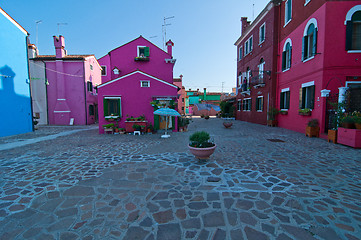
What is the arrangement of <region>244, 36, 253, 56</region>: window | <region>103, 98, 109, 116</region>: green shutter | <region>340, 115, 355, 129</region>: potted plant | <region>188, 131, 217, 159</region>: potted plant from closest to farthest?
<region>188, 131, 217, 159</region>: potted plant < <region>340, 115, 355, 129</region>: potted plant < <region>103, 98, 109, 116</region>: green shutter < <region>244, 36, 253, 56</region>: window

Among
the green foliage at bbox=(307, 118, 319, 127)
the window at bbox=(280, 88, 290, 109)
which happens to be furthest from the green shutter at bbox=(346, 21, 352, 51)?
the window at bbox=(280, 88, 290, 109)

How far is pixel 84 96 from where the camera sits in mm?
19656

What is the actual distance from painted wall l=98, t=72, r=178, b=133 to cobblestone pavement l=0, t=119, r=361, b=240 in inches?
278

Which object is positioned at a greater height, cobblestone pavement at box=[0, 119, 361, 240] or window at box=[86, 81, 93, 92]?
window at box=[86, 81, 93, 92]

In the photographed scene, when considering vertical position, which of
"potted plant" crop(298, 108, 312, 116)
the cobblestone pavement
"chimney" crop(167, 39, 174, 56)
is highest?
"chimney" crop(167, 39, 174, 56)

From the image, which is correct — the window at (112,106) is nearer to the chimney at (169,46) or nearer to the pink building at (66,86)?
the chimney at (169,46)

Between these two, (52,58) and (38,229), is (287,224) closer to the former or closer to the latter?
(38,229)

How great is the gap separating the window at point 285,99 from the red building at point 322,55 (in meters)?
0.70

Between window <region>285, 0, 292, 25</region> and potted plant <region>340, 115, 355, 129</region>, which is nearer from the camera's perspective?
potted plant <region>340, 115, 355, 129</region>

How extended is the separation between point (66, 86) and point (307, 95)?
23604 mm

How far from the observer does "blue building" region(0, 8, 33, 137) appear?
1084 centimetres

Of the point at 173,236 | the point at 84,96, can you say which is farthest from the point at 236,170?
the point at 84,96

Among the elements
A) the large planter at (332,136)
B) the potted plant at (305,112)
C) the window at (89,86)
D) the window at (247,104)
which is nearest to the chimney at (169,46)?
the window at (89,86)

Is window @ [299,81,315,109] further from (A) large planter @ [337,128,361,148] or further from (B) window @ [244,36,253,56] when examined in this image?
(B) window @ [244,36,253,56]
